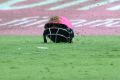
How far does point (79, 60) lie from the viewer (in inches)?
409

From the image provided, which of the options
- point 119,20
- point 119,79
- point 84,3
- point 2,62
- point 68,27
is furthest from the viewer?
point 84,3

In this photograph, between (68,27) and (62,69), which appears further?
(68,27)

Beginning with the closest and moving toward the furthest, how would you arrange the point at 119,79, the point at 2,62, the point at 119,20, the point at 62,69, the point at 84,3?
the point at 119,79, the point at 62,69, the point at 2,62, the point at 119,20, the point at 84,3

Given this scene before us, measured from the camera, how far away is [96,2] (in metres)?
28.0

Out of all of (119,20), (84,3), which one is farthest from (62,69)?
(84,3)

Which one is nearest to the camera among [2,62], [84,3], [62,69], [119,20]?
[62,69]

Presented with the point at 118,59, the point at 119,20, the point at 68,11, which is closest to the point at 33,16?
the point at 68,11

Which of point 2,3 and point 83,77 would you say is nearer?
point 83,77

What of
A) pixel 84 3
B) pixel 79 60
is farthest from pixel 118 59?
pixel 84 3

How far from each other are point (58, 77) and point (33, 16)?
19332mm

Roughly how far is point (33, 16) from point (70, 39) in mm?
11666

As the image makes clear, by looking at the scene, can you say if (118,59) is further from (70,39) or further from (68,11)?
(68,11)

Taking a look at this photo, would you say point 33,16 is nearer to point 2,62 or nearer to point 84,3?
point 84,3

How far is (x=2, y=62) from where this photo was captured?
999cm
